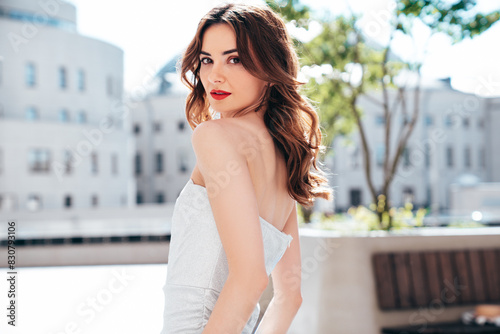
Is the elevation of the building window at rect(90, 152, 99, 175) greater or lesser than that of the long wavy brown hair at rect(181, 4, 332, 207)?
greater

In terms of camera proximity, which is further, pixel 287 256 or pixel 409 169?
pixel 409 169

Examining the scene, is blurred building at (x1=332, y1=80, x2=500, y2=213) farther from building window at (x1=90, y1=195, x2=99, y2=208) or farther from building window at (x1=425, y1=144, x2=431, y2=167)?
building window at (x1=90, y1=195, x2=99, y2=208)

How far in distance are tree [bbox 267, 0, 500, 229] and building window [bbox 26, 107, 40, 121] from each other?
3196cm

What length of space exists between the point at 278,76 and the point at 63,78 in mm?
40723

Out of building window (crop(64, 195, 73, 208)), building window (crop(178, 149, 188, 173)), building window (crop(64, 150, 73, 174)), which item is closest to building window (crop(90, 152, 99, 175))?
building window (crop(64, 150, 73, 174))

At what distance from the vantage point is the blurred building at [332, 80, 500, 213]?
44.1 meters

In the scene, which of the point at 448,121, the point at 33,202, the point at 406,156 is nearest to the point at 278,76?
the point at 33,202

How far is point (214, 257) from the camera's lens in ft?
4.11

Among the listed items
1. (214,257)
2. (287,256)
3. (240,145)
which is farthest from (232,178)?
(287,256)

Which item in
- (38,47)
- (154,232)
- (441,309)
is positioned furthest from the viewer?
(38,47)

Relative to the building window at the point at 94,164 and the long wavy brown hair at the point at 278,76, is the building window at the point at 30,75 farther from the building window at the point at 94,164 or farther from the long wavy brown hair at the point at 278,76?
the long wavy brown hair at the point at 278,76

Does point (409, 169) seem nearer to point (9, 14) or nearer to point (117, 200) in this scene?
point (117, 200)

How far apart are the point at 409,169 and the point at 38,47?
28.3 metres

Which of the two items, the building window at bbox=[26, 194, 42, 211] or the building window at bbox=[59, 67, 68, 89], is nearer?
the building window at bbox=[26, 194, 42, 211]
